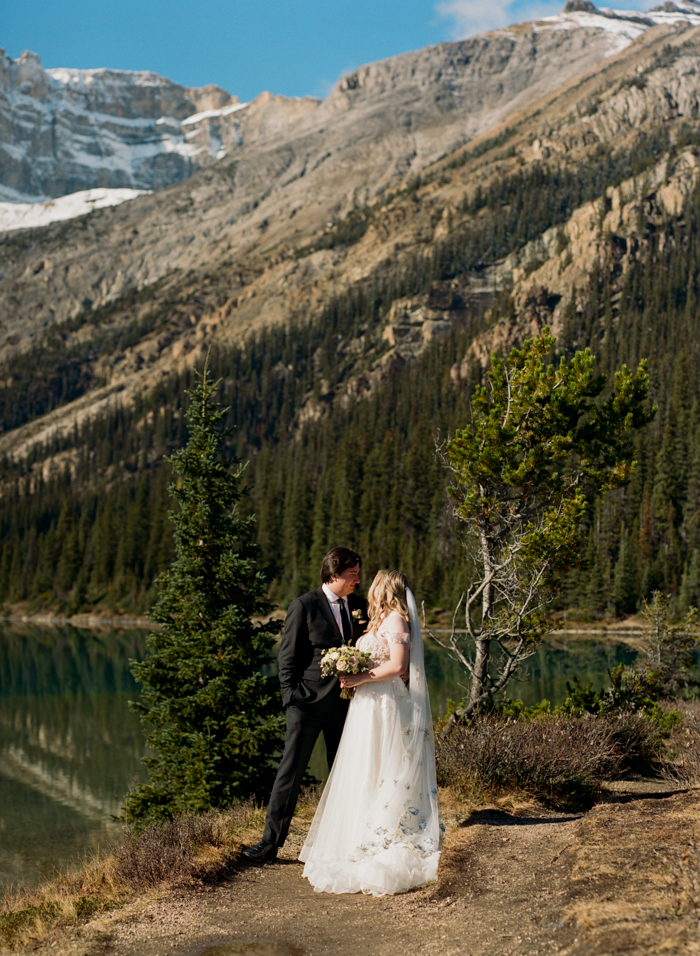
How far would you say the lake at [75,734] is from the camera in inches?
866

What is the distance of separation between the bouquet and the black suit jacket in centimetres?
28

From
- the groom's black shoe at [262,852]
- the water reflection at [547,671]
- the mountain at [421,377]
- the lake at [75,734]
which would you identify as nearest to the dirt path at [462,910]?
the groom's black shoe at [262,852]

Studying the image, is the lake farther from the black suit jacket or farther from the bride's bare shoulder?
the bride's bare shoulder

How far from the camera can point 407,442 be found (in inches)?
4850

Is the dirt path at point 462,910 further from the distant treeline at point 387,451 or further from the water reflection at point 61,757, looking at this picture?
the distant treeline at point 387,451

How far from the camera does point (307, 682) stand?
732 cm

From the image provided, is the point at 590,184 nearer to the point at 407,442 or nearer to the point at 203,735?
the point at 407,442

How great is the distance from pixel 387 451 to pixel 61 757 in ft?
283

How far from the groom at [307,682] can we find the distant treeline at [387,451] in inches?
1641

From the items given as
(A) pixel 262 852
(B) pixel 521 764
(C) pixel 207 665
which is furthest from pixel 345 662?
(C) pixel 207 665

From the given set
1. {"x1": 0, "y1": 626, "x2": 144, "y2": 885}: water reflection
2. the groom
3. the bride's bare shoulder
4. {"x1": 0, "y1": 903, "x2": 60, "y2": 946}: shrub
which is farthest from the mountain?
{"x1": 0, "y1": 903, "x2": 60, "y2": 946}: shrub

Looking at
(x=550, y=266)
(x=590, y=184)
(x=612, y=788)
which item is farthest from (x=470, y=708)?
(x=590, y=184)

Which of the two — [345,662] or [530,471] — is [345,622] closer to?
[345,662]

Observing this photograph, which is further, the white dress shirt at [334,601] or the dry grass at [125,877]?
the white dress shirt at [334,601]
